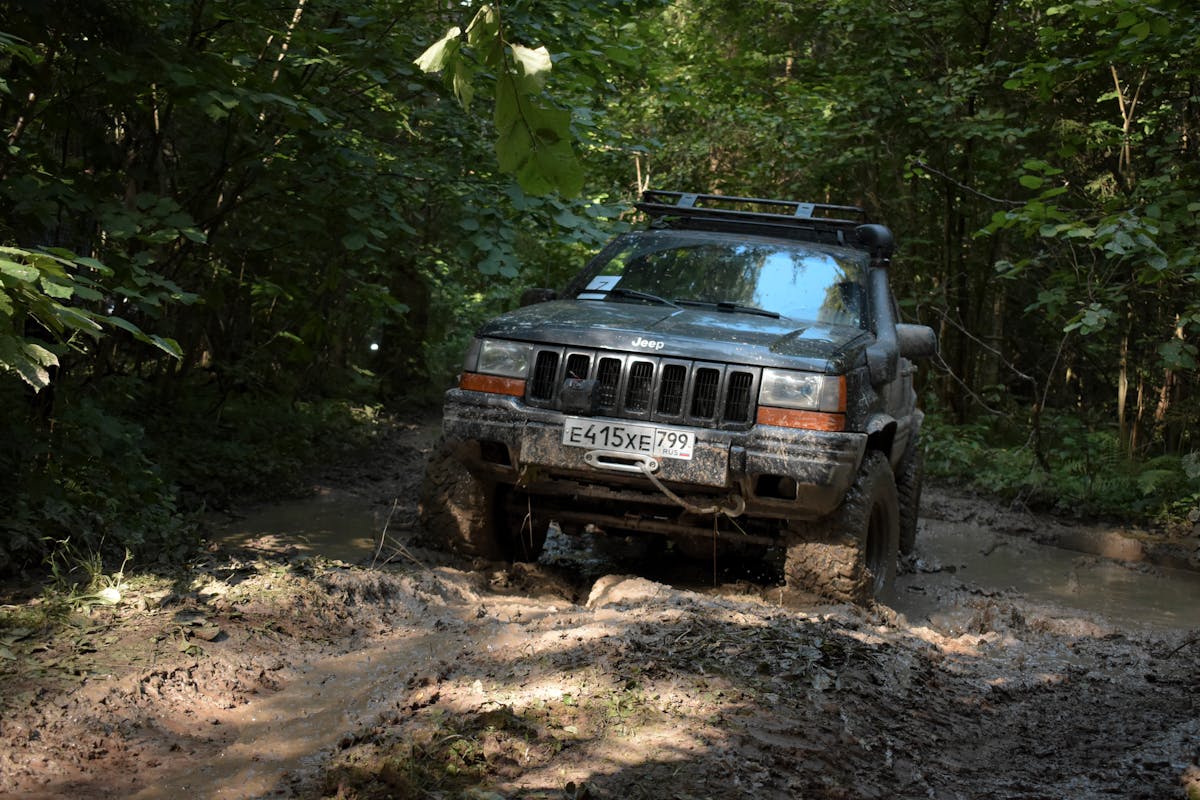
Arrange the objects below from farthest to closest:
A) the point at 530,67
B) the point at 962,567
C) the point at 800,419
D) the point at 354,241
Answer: the point at 962,567 < the point at 354,241 < the point at 800,419 < the point at 530,67

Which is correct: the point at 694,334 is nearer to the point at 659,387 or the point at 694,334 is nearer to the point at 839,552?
the point at 659,387

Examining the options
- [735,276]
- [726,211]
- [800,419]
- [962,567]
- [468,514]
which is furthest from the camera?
[962,567]

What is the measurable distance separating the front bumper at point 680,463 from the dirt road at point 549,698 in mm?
487

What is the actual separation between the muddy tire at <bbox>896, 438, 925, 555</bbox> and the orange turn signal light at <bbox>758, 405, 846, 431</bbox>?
2.72 meters

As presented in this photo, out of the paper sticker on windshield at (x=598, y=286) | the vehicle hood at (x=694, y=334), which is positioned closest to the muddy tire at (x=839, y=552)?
the vehicle hood at (x=694, y=334)

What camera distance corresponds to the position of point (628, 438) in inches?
214

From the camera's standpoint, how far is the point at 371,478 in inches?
392

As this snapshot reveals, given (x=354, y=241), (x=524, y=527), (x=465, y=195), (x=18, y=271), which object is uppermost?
(x=465, y=195)

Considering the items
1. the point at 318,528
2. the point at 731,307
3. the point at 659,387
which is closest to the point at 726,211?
the point at 731,307

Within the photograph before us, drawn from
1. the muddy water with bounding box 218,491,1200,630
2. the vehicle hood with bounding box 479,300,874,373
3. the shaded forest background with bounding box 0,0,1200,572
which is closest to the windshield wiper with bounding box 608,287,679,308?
the vehicle hood with bounding box 479,300,874,373

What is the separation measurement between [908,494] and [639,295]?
8.69 ft

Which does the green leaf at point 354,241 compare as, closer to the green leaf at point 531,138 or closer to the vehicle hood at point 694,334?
the vehicle hood at point 694,334

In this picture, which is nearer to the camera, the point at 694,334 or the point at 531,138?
the point at 531,138

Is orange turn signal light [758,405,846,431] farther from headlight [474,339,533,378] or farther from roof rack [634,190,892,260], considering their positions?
roof rack [634,190,892,260]
